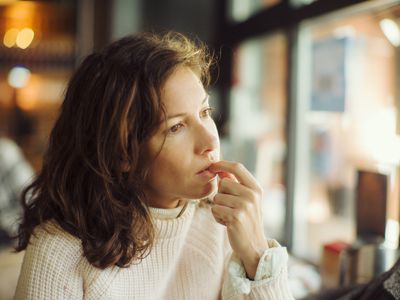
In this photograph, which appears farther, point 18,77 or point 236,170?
point 18,77

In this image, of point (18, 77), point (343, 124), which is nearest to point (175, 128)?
point (343, 124)

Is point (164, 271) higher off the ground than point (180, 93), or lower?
lower

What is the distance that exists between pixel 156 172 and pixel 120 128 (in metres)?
0.14

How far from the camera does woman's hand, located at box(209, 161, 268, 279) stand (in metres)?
1.04

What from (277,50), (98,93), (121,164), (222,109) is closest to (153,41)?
(98,93)

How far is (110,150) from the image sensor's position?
3.48 feet

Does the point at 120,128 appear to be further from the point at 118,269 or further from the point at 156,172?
the point at 118,269

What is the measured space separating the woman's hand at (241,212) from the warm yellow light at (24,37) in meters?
3.26

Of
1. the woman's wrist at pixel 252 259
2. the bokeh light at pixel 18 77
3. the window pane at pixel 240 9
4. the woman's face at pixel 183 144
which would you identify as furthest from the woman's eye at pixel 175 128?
the bokeh light at pixel 18 77

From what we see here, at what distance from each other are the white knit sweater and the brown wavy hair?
39 millimetres

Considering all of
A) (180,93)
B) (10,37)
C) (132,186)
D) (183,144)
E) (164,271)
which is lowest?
(164,271)

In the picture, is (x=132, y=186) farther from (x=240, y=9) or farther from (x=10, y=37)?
(x=10, y=37)

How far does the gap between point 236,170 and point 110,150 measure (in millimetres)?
302

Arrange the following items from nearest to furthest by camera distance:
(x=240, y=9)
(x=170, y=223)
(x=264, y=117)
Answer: (x=170, y=223) → (x=264, y=117) → (x=240, y=9)
